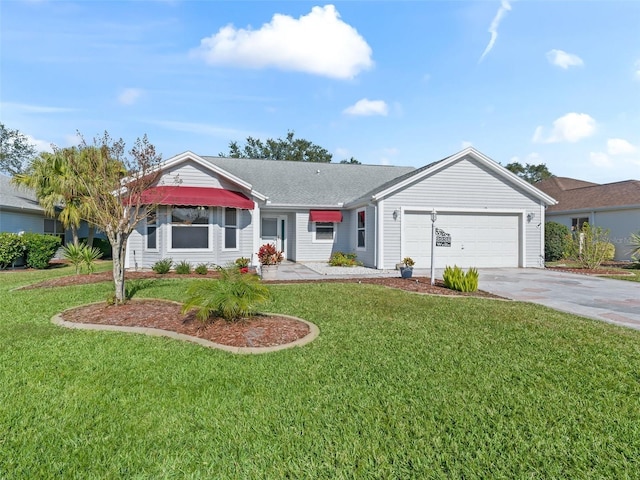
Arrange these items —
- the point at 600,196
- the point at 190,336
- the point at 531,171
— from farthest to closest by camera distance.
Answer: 1. the point at 531,171
2. the point at 600,196
3. the point at 190,336

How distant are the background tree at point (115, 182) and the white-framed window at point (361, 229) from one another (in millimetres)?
11328

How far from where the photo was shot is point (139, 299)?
8422 mm

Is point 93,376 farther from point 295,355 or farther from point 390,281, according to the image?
point 390,281

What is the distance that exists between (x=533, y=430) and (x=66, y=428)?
4.25 meters

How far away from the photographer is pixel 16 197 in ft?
67.1

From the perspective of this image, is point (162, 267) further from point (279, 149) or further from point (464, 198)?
point (279, 149)

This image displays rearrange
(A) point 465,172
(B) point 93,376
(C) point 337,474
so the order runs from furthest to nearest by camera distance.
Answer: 1. (A) point 465,172
2. (B) point 93,376
3. (C) point 337,474

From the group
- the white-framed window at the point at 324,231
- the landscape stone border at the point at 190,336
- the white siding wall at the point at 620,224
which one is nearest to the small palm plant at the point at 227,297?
the landscape stone border at the point at 190,336

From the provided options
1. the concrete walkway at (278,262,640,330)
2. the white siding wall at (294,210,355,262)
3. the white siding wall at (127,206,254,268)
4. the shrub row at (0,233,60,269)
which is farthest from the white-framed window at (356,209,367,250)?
the shrub row at (0,233,60,269)

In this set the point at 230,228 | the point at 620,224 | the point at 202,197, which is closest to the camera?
the point at 202,197

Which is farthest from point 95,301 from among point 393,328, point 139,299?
point 393,328

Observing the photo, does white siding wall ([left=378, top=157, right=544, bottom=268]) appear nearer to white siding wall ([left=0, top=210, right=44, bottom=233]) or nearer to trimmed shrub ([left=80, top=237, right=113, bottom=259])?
trimmed shrub ([left=80, top=237, right=113, bottom=259])

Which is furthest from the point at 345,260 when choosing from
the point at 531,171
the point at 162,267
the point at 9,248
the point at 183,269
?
the point at 531,171

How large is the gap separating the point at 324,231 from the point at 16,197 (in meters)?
18.3
